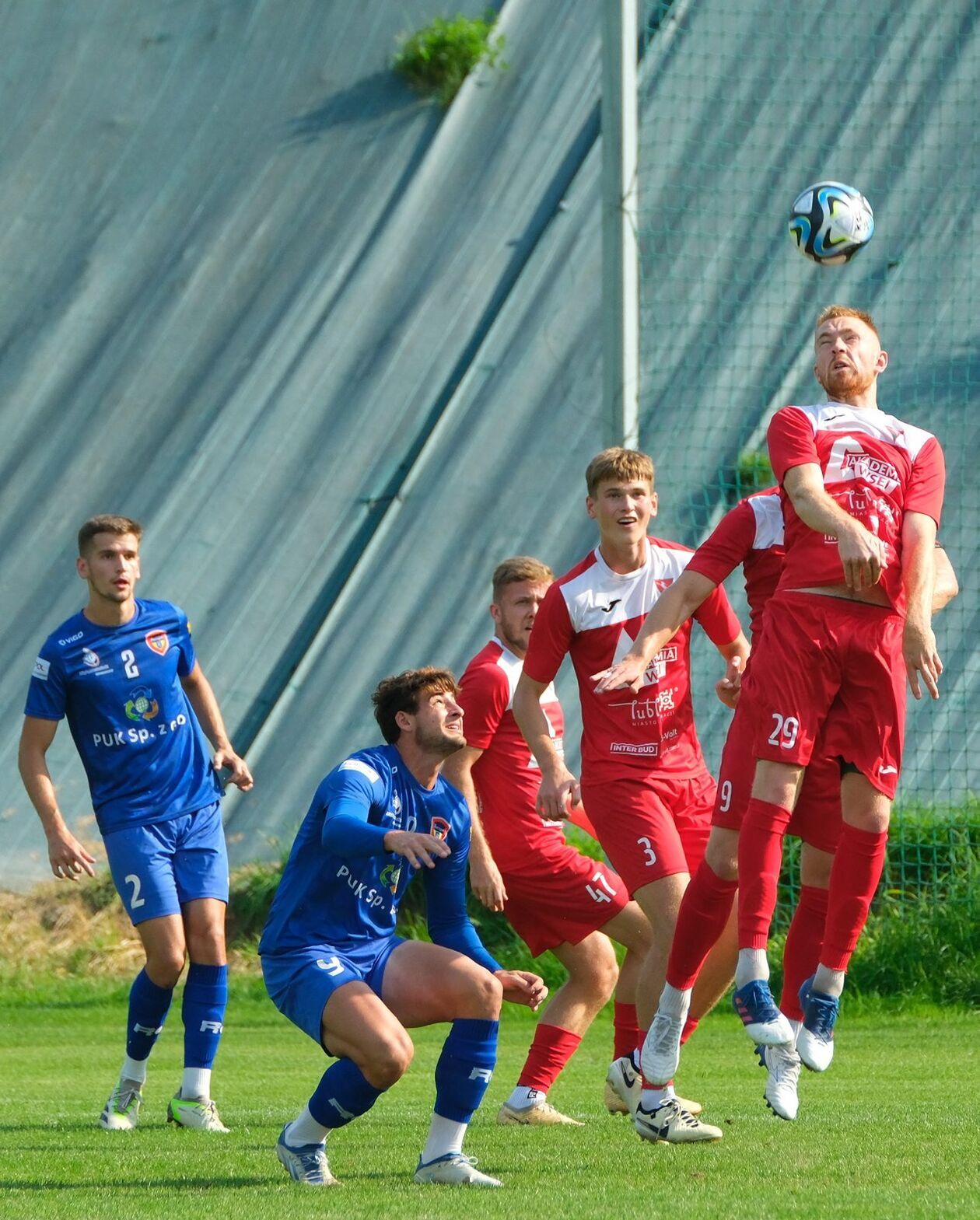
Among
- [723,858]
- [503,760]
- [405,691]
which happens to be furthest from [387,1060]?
[503,760]

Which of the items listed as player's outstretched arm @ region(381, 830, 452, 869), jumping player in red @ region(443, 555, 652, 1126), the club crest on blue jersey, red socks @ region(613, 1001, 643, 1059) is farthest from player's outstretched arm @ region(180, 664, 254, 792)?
player's outstretched arm @ region(381, 830, 452, 869)

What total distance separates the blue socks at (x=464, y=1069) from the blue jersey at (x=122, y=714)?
2127 millimetres

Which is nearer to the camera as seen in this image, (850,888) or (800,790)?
(850,888)

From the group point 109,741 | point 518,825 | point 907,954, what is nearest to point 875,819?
point 518,825

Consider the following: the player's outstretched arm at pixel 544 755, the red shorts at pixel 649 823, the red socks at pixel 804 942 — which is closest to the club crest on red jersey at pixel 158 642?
the player's outstretched arm at pixel 544 755

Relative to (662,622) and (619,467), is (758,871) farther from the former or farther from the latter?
(619,467)

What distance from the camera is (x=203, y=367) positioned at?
1554 cm

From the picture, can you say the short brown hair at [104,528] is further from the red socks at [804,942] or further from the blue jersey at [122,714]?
the red socks at [804,942]

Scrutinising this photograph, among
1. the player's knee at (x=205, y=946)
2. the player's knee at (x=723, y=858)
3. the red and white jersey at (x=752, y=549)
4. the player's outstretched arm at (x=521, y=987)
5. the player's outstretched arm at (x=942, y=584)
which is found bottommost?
the player's knee at (x=205, y=946)

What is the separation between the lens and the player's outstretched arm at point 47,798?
6312 mm

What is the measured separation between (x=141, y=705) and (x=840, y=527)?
2882 millimetres

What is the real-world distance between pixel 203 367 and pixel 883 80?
6281mm

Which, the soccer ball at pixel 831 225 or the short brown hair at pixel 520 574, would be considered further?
the soccer ball at pixel 831 225

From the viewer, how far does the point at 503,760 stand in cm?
679
